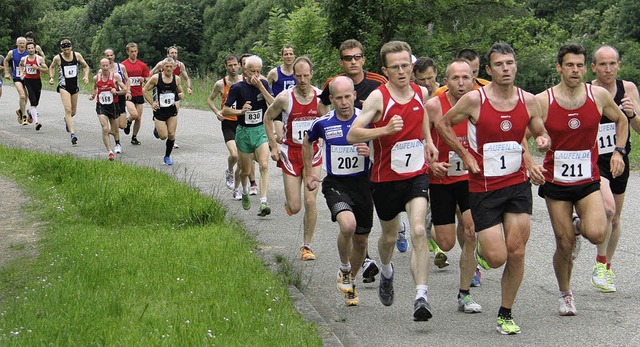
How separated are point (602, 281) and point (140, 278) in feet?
12.0

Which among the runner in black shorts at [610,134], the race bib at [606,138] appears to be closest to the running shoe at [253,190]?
the runner in black shorts at [610,134]

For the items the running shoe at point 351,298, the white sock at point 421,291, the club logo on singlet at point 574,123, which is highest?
the club logo on singlet at point 574,123

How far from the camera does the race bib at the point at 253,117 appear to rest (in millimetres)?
13969

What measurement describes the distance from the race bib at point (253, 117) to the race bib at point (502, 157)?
6.37 metres

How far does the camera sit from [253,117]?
14.0 m

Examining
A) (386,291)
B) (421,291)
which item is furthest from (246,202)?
(421,291)

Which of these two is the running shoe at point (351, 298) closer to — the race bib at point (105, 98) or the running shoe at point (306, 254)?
the running shoe at point (306, 254)

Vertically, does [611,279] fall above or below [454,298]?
above

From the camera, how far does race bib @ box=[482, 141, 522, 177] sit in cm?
790

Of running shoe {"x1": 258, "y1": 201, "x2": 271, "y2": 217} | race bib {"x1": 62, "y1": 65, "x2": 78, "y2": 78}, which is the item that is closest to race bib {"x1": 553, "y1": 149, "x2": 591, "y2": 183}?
running shoe {"x1": 258, "y1": 201, "x2": 271, "y2": 217}

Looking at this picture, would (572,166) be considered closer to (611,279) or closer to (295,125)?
(611,279)

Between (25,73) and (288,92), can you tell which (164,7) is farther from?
(288,92)

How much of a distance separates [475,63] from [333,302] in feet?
8.36

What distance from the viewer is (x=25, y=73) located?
23953mm
